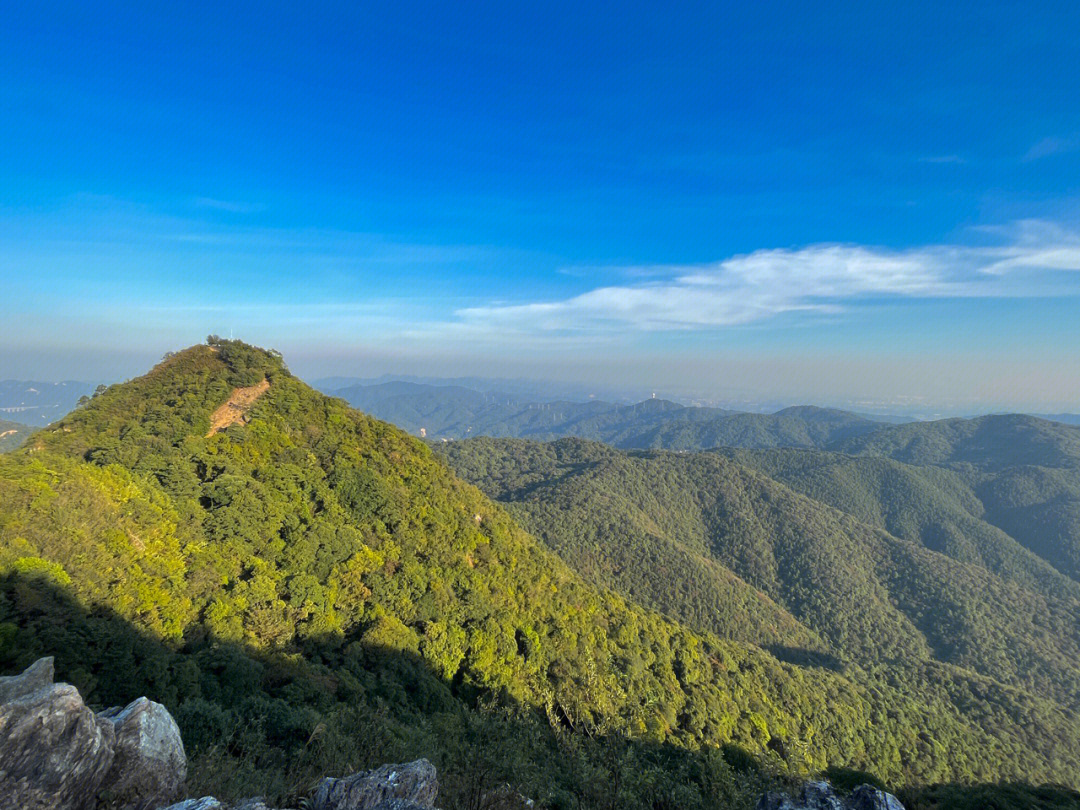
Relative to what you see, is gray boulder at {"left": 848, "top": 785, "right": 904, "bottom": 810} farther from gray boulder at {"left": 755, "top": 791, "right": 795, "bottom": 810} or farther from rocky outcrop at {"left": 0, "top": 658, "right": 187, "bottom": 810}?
rocky outcrop at {"left": 0, "top": 658, "right": 187, "bottom": 810}

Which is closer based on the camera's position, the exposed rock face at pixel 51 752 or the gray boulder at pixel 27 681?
the exposed rock face at pixel 51 752

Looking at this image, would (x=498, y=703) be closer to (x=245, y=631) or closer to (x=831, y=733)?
(x=245, y=631)

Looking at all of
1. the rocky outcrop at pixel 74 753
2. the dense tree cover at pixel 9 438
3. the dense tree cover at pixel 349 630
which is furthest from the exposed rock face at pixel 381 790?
the dense tree cover at pixel 9 438

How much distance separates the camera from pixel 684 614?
109 meters

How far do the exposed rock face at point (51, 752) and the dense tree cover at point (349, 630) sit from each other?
3.32 meters

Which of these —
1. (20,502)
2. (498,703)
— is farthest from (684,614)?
(20,502)

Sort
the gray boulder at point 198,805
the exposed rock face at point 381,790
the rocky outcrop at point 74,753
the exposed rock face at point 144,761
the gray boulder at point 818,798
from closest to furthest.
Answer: the rocky outcrop at point 74,753 < the gray boulder at point 198,805 < the exposed rock face at point 144,761 < the exposed rock face at point 381,790 < the gray boulder at point 818,798

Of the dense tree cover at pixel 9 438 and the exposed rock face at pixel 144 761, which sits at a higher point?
the exposed rock face at pixel 144 761

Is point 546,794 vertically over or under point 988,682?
over

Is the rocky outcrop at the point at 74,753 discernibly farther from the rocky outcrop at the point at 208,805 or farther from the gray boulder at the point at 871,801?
the gray boulder at the point at 871,801

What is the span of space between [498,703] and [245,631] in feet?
60.6

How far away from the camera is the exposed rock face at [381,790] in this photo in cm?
1248

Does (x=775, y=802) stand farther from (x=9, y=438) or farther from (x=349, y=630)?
(x=9, y=438)

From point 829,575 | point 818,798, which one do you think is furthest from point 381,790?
point 829,575
